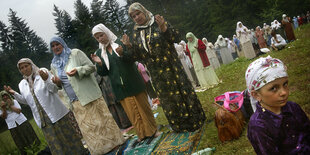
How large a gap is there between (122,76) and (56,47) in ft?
4.25

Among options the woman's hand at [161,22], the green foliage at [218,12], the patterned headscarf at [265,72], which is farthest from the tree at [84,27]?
the patterned headscarf at [265,72]

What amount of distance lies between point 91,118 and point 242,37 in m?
10.1

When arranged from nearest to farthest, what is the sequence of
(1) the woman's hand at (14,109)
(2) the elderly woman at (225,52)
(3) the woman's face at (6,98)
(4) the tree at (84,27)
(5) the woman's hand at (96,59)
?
(5) the woman's hand at (96,59) < (3) the woman's face at (6,98) < (1) the woman's hand at (14,109) < (2) the elderly woman at (225,52) < (4) the tree at (84,27)

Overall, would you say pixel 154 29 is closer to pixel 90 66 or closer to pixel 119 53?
pixel 119 53

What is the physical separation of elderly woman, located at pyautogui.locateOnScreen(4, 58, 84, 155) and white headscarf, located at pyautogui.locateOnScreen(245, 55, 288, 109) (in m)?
3.31

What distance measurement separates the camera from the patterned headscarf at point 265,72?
151 cm

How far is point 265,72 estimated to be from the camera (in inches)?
60.2

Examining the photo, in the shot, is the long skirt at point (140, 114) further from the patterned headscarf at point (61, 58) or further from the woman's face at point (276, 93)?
the woman's face at point (276, 93)

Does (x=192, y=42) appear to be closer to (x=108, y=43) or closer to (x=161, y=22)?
(x=108, y=43)

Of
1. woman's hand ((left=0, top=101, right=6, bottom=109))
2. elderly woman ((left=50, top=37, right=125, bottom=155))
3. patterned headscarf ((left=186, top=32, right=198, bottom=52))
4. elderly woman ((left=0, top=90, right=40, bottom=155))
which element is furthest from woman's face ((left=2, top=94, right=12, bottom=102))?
patterned headscarf ((left=186, top=32, right=198, bottom=52))

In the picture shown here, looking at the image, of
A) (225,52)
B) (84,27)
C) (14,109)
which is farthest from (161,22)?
(84,27)

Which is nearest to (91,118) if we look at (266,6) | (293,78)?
(293,78)

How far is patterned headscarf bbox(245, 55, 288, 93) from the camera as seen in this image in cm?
151

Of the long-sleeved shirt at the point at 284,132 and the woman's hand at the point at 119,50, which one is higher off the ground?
the woman's hand at the point at 119,50
